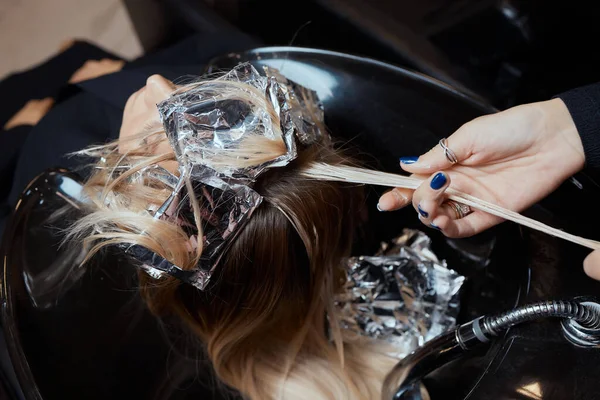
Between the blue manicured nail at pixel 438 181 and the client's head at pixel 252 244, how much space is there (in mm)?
128

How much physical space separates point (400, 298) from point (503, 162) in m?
0.26

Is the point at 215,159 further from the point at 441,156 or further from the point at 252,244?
the point at 441,156

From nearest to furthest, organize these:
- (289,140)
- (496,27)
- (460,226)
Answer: (289,140) → (460,226) → (496,27)

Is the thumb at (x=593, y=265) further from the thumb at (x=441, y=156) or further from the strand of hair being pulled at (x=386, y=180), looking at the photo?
the thumb at (x=441, y=156)

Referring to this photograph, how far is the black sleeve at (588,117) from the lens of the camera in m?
0.64

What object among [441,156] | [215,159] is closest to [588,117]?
[441,156]

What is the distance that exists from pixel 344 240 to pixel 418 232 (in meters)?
0.13

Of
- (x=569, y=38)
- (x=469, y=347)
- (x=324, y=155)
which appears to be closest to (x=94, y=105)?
(x=324, y=155)

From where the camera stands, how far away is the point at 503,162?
674 mm

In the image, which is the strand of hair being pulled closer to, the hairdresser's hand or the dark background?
the hairdresser's hand

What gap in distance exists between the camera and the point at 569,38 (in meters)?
1.08

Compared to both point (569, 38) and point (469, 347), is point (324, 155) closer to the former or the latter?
point (469, 347)

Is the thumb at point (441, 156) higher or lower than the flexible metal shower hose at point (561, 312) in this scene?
higher

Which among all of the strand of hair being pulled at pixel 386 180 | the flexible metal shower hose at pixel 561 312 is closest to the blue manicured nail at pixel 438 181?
the strand of hair being pulled at pixel 386 180
